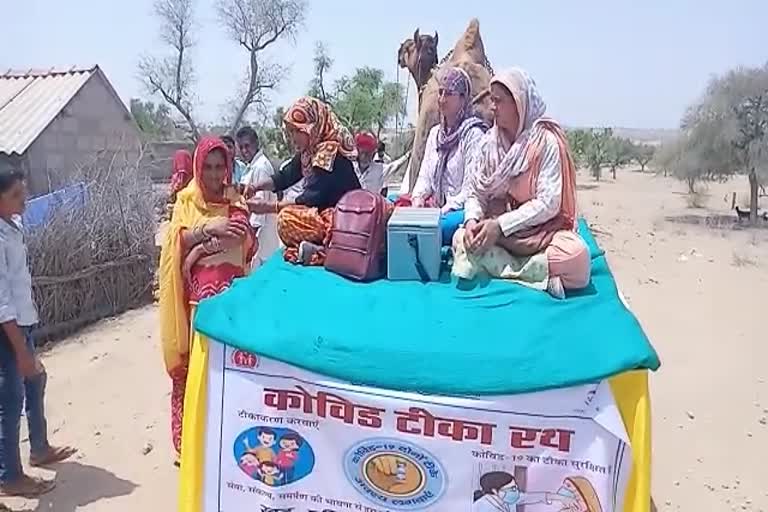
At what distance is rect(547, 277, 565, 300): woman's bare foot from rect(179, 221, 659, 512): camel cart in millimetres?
53

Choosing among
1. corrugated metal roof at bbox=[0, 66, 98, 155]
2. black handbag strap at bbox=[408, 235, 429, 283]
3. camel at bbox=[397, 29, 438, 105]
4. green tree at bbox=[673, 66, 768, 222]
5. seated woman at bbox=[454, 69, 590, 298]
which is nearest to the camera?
seated woman at bbox=[454, 69, 590, 298]

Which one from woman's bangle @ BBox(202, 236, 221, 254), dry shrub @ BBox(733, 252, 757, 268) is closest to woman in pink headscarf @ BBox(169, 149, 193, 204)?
woman's bangle @ BBox(202, 236, 221, 254)

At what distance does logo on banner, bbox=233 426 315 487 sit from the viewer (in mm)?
2338

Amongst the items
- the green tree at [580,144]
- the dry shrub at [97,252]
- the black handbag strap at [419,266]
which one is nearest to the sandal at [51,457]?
the black handbag strap at [419,266]

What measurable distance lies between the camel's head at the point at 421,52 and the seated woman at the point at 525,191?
3390 mm

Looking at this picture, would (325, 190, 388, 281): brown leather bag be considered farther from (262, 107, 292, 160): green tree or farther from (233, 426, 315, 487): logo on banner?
(262, 107, 292, 160): green tree

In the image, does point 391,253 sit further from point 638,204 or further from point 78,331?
point 638,204

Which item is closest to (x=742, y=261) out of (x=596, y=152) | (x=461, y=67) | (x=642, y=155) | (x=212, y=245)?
(x=461, y=67)

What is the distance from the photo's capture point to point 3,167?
10.6 ft

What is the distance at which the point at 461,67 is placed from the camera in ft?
17.7

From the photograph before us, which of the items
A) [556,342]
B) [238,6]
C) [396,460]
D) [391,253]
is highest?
[238,6]

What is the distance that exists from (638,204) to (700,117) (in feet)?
12.2

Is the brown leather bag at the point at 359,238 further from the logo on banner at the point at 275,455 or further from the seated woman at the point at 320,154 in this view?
the logo on banner at the point at 275,455

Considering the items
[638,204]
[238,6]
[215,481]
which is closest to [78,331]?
[215,481]
